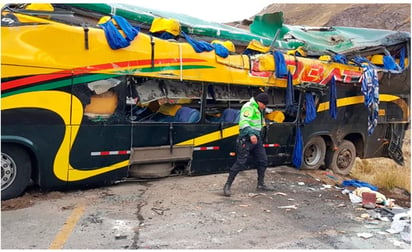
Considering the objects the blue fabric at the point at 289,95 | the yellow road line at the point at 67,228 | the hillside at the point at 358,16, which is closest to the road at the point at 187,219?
the yellow road line at the point at 67,228

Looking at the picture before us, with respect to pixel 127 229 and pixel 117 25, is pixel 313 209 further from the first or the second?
pixel 117 25

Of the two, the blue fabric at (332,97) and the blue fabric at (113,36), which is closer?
→ the blue fabric at (113,36)

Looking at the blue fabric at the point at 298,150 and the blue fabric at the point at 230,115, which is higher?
the blue fabric at the point at 230,115

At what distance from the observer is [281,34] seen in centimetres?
1030

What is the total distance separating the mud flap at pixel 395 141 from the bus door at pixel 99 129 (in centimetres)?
720

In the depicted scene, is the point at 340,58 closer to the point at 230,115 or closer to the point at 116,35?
the point at 230,115

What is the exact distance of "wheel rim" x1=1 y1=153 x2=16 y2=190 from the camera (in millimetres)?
5574

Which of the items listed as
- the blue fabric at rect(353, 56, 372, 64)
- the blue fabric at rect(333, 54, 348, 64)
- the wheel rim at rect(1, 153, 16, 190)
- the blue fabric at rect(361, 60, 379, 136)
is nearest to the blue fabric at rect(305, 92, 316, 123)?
the blue fabric at rect(333, 54, 348, 64)

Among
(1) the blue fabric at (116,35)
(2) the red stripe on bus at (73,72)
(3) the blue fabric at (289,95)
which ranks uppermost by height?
(1) the blue fabric at (116,35)

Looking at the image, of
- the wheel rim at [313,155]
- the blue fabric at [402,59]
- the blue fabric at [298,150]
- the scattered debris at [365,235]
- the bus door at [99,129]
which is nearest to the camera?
the scattered debris at [365,235]

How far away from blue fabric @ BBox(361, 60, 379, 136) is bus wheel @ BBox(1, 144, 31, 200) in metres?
6.95

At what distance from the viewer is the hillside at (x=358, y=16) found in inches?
1539

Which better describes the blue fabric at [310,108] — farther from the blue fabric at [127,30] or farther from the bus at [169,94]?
the blue fabric at [127,30]

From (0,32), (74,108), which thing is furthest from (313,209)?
(0,32)
